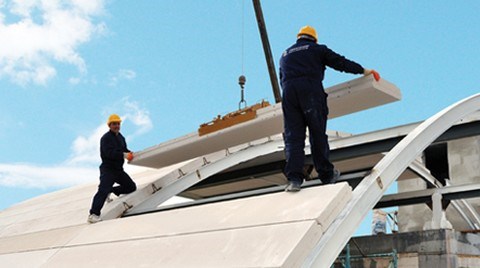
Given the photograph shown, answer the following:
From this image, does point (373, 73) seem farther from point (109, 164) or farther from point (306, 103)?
point (109, 164)

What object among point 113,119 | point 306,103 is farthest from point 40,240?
point 306,103

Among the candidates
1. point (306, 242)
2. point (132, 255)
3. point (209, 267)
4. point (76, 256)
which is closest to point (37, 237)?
point (76, 256)

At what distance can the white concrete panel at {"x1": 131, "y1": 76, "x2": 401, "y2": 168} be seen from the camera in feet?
22.5

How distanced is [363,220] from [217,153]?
4969 mm

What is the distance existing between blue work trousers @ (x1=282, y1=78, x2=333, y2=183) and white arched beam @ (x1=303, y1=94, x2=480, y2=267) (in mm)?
629

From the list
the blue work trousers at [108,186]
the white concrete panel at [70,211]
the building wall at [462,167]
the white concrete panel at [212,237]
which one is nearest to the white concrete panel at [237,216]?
the white concrete panel at [212,237]

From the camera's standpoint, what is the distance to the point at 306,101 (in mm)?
5945

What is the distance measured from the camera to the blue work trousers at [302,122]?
5902 mm

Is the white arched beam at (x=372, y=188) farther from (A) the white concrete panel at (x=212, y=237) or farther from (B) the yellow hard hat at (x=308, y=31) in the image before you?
(B) the yellow hard hat at (x=308, y=31)

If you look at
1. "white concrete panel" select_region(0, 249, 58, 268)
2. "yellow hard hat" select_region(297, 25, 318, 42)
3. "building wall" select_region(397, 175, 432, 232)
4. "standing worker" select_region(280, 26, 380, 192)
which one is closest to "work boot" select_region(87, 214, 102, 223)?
"white concrete panel" select_region(0, 249, 58, 268)

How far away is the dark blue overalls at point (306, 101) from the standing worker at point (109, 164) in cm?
286

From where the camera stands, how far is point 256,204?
5887 mm

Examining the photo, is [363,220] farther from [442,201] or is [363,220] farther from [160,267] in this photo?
[442,201]

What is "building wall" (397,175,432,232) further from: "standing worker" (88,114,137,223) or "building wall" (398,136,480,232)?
"standing worker" (88,114,137,223)
